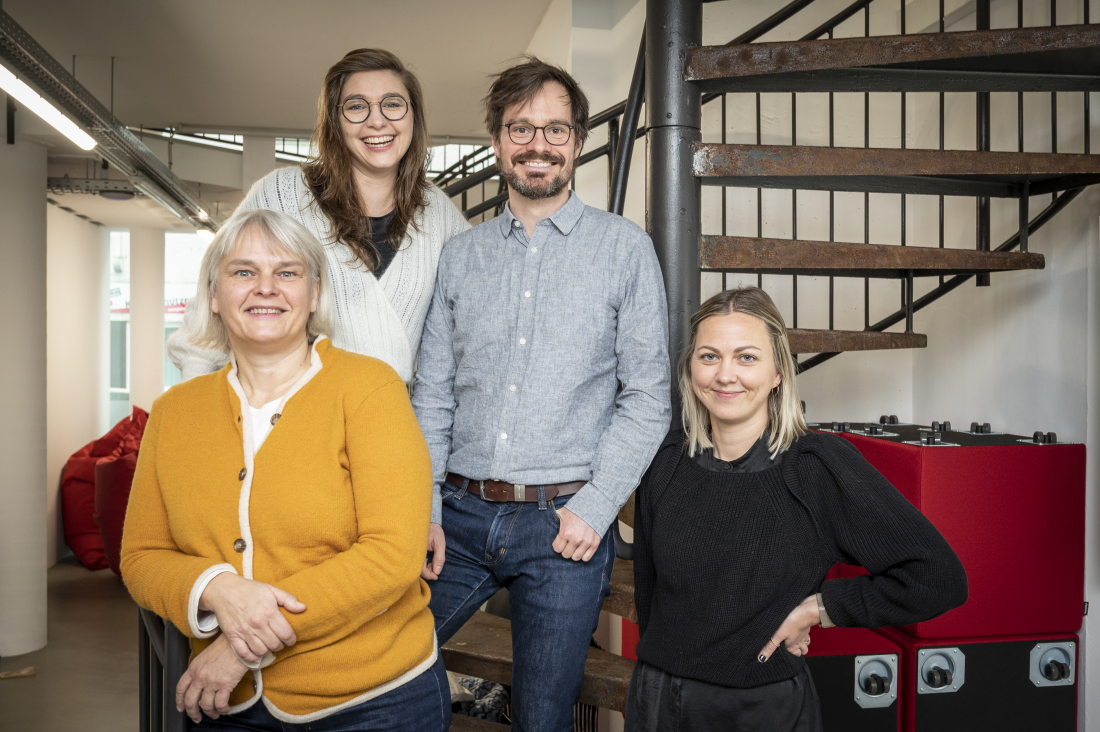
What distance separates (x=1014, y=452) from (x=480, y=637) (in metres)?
1.73

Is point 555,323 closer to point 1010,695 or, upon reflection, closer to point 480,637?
point 480,637

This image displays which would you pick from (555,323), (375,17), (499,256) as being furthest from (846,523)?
(375,17)

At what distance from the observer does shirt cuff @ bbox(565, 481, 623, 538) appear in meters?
1.52

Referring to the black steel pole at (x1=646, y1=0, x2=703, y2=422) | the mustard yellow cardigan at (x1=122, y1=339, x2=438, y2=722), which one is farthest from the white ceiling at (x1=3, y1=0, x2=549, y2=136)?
the mustard yellow cardigan at (x1=122, y1=339, x2=438, y2=722)

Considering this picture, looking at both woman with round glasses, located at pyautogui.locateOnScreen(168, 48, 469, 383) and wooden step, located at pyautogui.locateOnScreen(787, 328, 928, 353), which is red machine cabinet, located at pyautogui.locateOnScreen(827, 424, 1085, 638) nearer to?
wooden step, located at pyautogui.locateOnScreen(787, 328, 928, 353)

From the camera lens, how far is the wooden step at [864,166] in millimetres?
2139

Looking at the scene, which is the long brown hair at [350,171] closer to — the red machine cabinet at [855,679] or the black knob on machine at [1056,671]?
the red machine cabinet at [855,679]

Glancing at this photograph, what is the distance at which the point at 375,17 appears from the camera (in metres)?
4.77

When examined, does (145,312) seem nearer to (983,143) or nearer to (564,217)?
(564,217)

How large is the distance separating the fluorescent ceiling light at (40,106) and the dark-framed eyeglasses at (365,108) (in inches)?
111

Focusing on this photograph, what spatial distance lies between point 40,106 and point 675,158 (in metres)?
3.61

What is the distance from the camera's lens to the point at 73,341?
8.39 m

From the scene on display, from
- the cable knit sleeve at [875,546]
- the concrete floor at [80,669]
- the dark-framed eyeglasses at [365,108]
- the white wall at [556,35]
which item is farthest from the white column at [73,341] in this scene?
the cable knit sleeve at [875,546]

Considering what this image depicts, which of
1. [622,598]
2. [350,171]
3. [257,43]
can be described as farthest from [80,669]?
[350,171]
